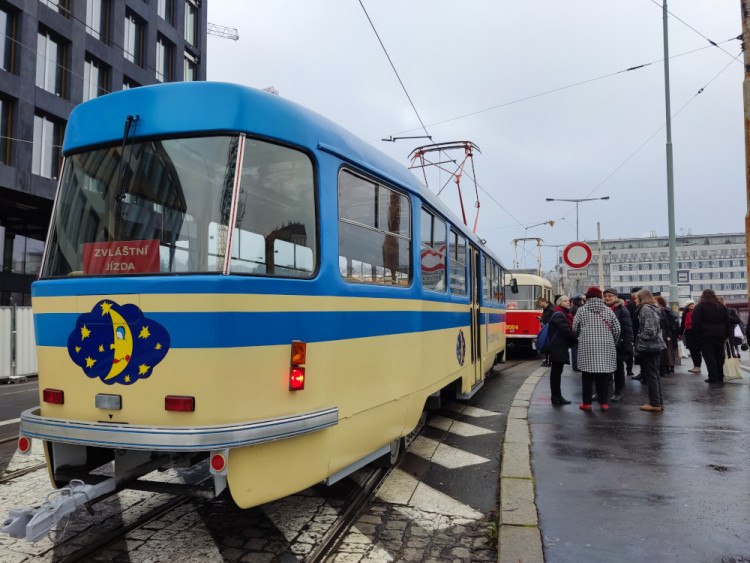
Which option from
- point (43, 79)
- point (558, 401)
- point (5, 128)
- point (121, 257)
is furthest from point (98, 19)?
point (121, 257)

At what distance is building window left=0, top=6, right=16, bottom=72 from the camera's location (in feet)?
66.5

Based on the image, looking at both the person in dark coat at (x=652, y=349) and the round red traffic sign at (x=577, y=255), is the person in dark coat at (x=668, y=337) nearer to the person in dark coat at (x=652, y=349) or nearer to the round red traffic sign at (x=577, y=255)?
the round red traffic sign at (x=577, y=255)

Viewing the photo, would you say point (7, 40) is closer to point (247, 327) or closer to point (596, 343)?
point (596, 343)

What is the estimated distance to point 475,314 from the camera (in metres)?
8.66

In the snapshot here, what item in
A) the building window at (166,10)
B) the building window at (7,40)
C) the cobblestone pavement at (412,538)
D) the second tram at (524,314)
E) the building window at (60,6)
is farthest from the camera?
the building window at (166,10)

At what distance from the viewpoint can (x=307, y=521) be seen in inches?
166

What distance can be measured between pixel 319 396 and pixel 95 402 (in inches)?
51.9

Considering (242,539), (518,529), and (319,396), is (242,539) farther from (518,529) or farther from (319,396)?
(518,529)

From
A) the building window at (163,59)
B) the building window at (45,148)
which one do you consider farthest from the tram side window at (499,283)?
the building window at (163,59)

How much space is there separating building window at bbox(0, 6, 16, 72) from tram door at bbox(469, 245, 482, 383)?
19.2 m

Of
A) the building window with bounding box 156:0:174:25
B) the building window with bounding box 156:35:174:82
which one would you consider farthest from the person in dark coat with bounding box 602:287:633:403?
the building window with bounding box 156:0:174:25

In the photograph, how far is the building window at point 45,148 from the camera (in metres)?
21.7

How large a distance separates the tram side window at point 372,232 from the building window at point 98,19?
24.4 m

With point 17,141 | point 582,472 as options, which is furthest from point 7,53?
point 582,472
